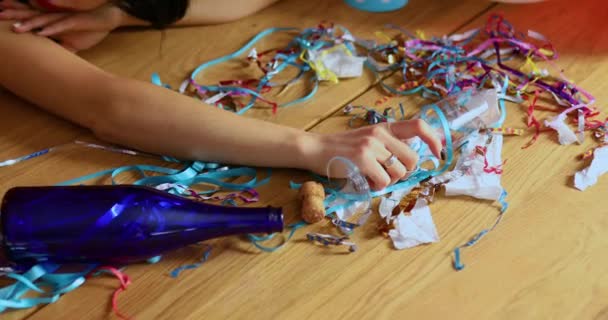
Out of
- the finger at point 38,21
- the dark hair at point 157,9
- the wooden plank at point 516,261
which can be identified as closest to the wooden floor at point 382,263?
the wooden plank at point 516,261

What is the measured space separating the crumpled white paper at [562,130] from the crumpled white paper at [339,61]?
0.28 metres

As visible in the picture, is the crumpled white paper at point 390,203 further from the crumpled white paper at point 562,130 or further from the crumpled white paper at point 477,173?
the crumpled white paper at point 562,130

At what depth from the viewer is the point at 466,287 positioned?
793 millimetres

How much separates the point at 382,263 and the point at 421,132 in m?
0.17

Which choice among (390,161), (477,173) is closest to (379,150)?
(390,161)

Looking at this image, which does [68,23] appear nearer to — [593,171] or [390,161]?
[390,161]

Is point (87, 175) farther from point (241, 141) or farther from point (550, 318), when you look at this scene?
point (550, 318)

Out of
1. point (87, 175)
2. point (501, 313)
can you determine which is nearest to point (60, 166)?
point (87, 175)

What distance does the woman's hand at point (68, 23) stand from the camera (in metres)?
1.07

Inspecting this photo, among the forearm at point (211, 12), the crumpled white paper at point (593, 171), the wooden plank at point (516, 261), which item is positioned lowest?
the wooden plank at point (516, 261)

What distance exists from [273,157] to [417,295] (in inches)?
10.1

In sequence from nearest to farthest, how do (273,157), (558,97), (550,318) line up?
(550,318) → (273,157) → (558,97)

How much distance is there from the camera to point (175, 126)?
93cm

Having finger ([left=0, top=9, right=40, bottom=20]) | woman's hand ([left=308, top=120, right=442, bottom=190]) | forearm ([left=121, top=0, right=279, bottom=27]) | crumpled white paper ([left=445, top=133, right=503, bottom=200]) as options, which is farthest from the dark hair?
crumpled white paper ([left=445, top=133, right=503, bottom=200])
